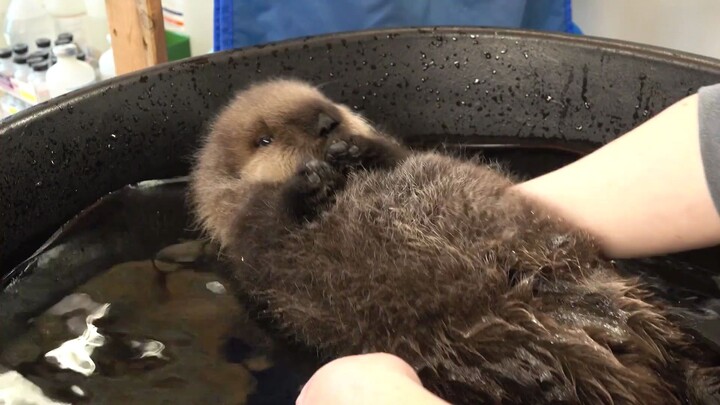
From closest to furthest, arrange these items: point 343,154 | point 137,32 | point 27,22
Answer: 1. point 343,154
2. point 137,32
3. point 27,22

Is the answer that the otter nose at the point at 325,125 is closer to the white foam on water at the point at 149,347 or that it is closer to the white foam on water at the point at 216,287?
the white foam on water at the point at 216,287

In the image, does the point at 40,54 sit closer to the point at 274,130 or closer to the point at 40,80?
the point at 40,80

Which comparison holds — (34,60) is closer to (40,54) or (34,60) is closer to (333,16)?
(40,54)

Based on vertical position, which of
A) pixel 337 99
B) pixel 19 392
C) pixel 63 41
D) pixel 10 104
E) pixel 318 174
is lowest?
pixel 10 104

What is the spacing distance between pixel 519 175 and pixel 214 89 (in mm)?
582

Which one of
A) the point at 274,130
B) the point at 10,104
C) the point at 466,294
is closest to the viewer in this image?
the point at 466,294

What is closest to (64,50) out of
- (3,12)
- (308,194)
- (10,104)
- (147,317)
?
(10,104)

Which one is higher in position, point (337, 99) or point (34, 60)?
point (337, 99)

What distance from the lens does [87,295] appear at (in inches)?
41.4

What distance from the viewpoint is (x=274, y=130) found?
1111 millimetres

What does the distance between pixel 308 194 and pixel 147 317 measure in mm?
299

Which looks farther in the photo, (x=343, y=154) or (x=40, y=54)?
(x=40, y=54)

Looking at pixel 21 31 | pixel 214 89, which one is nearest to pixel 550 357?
pixel 214 89

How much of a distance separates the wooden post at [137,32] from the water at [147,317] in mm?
408
